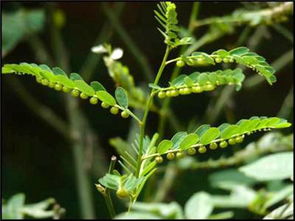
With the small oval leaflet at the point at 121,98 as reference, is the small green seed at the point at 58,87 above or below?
above

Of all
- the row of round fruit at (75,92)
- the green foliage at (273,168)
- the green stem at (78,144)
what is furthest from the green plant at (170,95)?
the green stem at (78,144)

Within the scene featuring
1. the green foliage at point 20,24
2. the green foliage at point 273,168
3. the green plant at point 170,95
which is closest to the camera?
the green plant at point 170,95

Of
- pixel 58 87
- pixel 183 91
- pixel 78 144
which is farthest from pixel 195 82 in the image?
pixel 78 144

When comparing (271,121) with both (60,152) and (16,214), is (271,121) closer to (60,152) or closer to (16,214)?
(16,214)

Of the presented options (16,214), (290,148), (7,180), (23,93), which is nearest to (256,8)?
(290,148)

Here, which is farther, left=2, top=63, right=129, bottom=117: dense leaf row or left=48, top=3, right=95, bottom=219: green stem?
left=48, top=3, right=95, bottom=219: green stem

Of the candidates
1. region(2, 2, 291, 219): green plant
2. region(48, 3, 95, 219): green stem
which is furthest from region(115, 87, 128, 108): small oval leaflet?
region(48, 3, 95, 219): green stem

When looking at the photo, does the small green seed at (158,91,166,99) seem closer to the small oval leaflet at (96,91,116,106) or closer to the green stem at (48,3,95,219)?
the small oval leaflet at (96,91,116,106)

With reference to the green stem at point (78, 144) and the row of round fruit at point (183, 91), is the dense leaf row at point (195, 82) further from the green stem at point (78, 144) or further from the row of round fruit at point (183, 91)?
the green stem at point (78, 144)

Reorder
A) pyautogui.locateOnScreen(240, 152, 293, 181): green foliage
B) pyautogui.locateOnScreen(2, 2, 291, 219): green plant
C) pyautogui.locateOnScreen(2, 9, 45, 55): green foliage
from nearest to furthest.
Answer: pyautogui.locateOnScreen(2, 2, 291, 219): green plant, pyautogui.locateOnScreen(240, 152, 293, 181): green foliage, pyautogui.locateOnScreen(2, 9, 45, 55): green foliage
